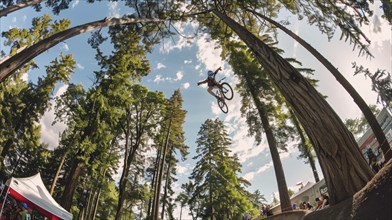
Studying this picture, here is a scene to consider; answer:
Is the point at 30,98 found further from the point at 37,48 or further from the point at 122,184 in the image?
the point at 37,48

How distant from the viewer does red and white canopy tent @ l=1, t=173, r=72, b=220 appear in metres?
8.52

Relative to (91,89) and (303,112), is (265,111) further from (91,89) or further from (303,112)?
(303,112)

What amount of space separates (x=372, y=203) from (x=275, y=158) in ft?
38.7

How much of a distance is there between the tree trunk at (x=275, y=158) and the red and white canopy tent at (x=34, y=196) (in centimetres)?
956

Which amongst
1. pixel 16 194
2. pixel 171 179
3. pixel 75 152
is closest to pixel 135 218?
pixel 171 179

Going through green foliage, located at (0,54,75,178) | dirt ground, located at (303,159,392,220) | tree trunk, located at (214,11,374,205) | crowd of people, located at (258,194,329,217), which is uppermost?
green foliage, located at (0,54,75,178)

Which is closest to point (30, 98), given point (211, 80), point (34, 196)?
point (34, 196)

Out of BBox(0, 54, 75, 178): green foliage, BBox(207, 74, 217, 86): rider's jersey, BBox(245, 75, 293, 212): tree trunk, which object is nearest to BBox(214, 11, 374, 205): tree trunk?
BBox(207, 74, 217, 86): rider's jersey

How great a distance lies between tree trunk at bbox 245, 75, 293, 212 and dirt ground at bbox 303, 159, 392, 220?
1080cm

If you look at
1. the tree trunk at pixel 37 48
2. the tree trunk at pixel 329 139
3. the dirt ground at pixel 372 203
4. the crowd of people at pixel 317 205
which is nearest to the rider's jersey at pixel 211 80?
the tree trunk at pixel 37 48

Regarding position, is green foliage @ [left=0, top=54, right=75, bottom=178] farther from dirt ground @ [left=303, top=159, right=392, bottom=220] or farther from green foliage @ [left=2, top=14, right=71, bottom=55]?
dirt ground @ [left=303, top=159, right=392, bottom=220]

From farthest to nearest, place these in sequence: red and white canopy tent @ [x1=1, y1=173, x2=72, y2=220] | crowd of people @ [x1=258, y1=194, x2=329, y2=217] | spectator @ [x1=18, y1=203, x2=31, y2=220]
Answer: spectator @ [x1=18, y1=203, x2=31, y2=220] < red and white canopy tent @ [x1=1, y1=173, x2=72, y2=220] < crowd of people @ [x1=258, y1=194, x2=329, y2=217]

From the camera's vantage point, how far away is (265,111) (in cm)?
1505

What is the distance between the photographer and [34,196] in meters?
8.96
